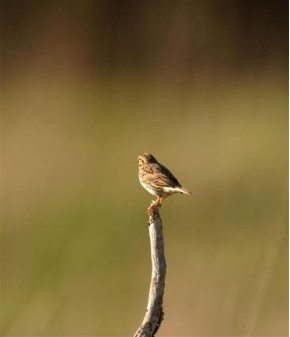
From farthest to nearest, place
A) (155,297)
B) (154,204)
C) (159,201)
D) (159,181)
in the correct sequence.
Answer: (159,181) → (159,201) → (154,204) → (155,297)

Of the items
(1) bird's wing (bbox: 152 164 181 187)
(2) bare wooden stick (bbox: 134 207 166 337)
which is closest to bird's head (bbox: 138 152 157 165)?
(1) bird's wing (bbox: 152 164 181 187)

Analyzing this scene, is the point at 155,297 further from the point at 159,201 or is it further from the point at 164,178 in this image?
the point at 164,178

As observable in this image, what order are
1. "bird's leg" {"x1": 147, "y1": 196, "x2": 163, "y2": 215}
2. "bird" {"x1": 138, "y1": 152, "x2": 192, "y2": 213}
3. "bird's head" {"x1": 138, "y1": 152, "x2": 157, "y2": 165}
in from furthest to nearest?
"bird's head" {"x1": 138, "y1": 152, "x2": 157, "y2": 165} → "bird" {"x1": 138, "y1": 152, "x2": 192, "y2": 213} → "bird's leg" {"x1": 147, "y1": 196, "x2": 163, "y2": 215}

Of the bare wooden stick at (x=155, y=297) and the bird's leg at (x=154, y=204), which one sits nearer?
the bare wooden stick at (x=155, y=297)

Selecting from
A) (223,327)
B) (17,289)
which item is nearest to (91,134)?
(17,289)

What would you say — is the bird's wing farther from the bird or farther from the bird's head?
the bird's head

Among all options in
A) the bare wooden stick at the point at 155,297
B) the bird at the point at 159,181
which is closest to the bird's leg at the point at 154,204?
the bird at the point at 159,181

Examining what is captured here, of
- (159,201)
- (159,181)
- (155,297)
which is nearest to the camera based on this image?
(155,297)

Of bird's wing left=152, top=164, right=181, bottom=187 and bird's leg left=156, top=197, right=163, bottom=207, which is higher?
bird's wing left=152, top=164, right=181, bottom=187

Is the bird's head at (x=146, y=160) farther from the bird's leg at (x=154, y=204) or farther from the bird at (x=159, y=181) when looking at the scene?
the bird's leg at (x=154, y=204)

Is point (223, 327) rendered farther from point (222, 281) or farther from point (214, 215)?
point (214, 215)

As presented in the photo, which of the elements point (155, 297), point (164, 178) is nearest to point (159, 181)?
point (164, 178)

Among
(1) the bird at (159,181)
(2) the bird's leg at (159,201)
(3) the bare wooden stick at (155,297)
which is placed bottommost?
(3) the bare wooden stick at (155,297)
